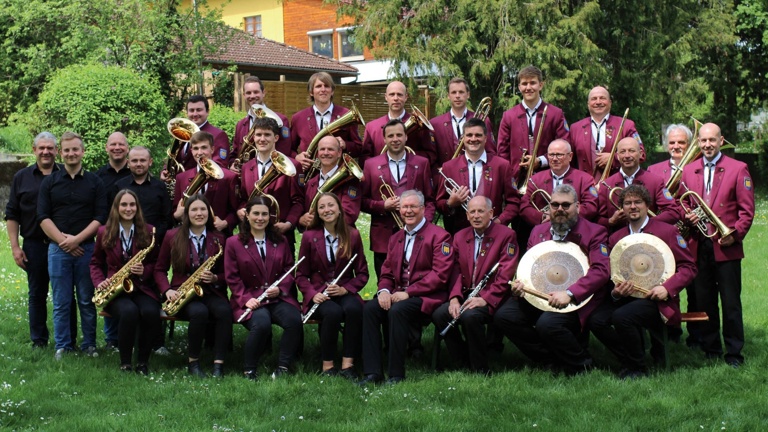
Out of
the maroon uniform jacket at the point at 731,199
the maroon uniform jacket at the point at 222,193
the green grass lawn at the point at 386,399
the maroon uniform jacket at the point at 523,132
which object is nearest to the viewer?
the green grass lawn at the point at 386,399

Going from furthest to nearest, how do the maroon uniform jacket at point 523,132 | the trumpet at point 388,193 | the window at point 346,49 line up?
1. the window at point 346,49
2. the maroon uniform jacket at point 523,132
3. the trumpet at point 388,193

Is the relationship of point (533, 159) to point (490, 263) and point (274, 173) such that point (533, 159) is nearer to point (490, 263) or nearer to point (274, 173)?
point (490, 263)

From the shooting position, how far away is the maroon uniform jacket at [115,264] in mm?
7410

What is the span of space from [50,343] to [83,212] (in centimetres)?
130

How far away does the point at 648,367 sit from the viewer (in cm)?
711

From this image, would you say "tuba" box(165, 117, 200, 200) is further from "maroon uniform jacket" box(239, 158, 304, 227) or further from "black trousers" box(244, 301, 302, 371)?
"black trousers" box(244, 301, 302, 371)

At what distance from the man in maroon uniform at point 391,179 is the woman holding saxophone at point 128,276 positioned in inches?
74.9

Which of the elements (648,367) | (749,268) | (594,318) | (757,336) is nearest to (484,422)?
(594,318)

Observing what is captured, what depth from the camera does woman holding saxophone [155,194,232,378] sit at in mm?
7180

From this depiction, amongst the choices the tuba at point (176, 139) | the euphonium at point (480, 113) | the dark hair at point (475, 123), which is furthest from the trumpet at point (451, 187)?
the tuba at point (176, 139)

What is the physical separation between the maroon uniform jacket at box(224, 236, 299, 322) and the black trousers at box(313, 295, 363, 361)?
0.32 m

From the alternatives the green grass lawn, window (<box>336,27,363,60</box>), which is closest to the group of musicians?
the green grass lawn

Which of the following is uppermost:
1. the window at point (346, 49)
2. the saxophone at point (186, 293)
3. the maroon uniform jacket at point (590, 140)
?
the window at point (346, 49)

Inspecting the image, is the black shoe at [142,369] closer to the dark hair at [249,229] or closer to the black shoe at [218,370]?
the black shoe at [218,370]
